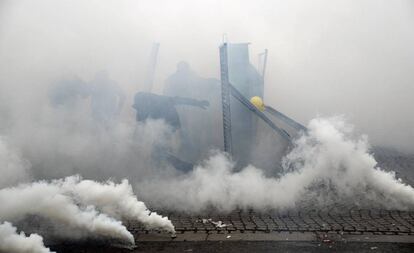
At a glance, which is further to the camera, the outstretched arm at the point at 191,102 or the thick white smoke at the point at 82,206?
the outstretched arm at the point at 191,102

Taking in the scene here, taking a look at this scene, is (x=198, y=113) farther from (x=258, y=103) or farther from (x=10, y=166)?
(x=10, y=166)

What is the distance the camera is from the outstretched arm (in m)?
10.6

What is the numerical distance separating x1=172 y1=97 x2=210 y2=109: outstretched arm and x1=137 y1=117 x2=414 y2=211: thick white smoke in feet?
7.06

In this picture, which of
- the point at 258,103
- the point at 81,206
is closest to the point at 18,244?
the point at 81,206

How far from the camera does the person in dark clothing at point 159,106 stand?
10281 mm

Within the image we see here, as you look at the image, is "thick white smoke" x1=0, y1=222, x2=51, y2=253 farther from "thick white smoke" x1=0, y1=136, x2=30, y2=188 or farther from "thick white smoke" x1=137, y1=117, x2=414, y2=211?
"thick white smoke" x1=137, y1=117, x2=414, y2=211

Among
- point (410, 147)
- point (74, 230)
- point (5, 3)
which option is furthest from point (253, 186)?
point (5, 3)

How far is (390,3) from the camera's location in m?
A: 13.2

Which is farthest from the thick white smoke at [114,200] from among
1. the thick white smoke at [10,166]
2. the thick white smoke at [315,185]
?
the thick white smoke at [10,166]

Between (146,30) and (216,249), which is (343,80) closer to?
(146,30)

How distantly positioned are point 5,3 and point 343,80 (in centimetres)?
959

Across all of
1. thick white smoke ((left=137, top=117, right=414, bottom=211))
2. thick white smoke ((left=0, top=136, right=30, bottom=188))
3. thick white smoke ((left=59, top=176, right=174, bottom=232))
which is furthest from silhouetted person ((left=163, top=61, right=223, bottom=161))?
thick white smoke ((left=0, top=136, right=30, bottom=188))

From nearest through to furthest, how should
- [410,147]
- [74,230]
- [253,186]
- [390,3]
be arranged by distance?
[74,230], [253,186], [410,147], [390,3]

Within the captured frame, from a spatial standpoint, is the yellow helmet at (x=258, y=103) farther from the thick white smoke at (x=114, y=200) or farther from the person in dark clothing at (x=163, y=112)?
the thick white smoke at (x=114, y=200)
